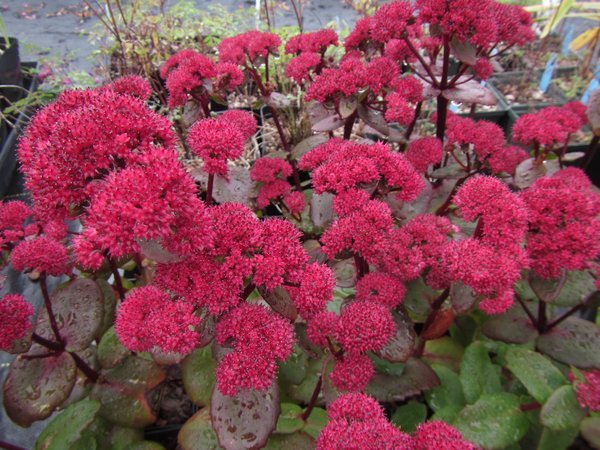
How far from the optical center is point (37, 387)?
1.26 meters

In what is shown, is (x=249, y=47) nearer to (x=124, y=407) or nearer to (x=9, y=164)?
(x=124, y=407)

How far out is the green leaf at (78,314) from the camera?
1307mm

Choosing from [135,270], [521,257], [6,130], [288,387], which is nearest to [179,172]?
[521,257]

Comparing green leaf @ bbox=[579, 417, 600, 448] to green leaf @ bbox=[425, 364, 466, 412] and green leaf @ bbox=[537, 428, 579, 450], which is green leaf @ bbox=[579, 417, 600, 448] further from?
green leaf @ bbox=[425, 364, 466, 412]

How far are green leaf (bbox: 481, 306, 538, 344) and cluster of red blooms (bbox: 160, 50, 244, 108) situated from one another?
1.28 metres

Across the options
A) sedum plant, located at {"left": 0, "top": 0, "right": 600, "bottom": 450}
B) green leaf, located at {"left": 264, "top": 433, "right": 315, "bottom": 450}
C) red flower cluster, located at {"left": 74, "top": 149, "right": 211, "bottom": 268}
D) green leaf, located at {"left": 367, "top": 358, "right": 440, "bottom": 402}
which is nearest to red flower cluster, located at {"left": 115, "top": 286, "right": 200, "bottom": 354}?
sedum plant, located at {"left": 0, "top": 0, "right": 600, "bottom": 450}

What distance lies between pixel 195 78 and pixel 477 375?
137cm

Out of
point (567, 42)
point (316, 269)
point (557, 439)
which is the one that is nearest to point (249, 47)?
point (316, 269)

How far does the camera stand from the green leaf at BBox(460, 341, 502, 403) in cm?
135

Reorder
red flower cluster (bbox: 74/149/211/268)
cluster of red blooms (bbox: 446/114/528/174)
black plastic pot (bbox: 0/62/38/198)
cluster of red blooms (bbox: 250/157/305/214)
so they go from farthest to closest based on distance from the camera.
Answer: black plastic pot (bbox: 0/62/38/198) → cluster of red blooms (bbox: 250/157/305/214) → cluster of red blooms (bbox: 446/114/528/174) → red flower cluster (bbox: 74/149/211/268)

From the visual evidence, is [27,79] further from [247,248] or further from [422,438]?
[422,438]

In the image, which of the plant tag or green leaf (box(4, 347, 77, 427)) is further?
the plant tag

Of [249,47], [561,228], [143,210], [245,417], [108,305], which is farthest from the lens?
[249,47]

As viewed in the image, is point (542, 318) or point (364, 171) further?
point (542, 318)
